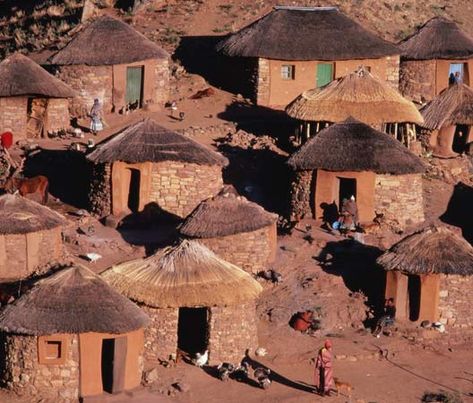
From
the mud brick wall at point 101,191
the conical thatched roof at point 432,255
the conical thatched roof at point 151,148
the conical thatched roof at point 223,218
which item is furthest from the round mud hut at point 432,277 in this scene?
the mud brick wall at point 101,191

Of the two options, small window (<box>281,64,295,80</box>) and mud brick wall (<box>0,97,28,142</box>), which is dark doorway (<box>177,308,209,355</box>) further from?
small window (<box>281,64,295,80</box>)

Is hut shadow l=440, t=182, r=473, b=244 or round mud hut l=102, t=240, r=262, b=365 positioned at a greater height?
hut shadow l=440, t=182, r=473, b=244

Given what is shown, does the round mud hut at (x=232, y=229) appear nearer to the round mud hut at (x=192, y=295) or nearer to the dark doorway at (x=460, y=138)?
the round mud hut at (x=192, y=295)

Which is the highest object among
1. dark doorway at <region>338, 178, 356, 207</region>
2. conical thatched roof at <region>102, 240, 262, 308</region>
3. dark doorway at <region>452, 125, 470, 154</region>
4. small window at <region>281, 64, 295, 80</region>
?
small window at <region>281, 64, 295, 80</region>

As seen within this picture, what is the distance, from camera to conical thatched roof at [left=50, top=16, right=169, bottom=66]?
175 ft

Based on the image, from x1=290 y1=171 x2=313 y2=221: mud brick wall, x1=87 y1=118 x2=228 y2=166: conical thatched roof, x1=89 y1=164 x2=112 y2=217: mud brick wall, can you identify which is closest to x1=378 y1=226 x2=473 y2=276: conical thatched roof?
x1=290 y1=171 x2=313 y2=221: mud brick wall

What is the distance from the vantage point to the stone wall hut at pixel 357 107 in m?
49.8

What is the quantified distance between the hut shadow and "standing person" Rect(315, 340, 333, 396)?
37.2 ft

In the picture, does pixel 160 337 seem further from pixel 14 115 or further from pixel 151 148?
pixel 14 115

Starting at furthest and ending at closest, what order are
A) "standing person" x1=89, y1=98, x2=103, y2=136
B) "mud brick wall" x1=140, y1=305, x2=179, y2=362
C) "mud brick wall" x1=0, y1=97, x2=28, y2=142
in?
"standing person" x1=89, y1=98, x2=103, y2=136 → "mud brick wall" x1=0, y1=97, x2=28, y2=142 → "mud brick wall" x1=140, y1=305, x2=179, y2=362

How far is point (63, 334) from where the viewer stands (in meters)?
36.9

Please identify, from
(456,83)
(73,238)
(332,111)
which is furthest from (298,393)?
(456,83)

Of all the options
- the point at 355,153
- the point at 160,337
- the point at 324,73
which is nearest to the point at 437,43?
the point at 324,73

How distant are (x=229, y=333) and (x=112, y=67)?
16.0 metres
